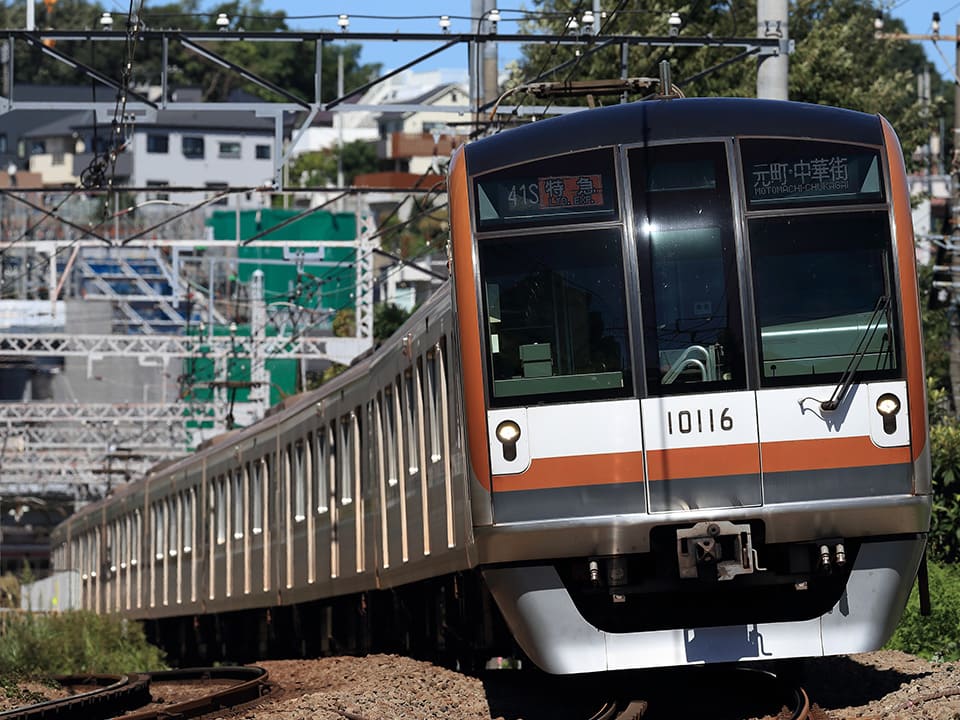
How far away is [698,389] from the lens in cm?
910

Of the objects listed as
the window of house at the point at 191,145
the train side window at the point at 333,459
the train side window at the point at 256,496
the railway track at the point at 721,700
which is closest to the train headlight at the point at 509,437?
the railway track at the point at 721,700

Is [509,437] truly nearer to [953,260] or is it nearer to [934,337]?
[953,260]

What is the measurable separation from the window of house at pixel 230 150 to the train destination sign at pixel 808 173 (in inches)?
2827

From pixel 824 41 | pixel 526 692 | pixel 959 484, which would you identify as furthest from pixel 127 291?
pixel 526 692

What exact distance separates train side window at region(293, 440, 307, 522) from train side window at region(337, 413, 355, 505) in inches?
56.0

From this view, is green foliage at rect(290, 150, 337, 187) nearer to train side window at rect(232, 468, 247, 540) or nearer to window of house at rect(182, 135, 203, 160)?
window of house at rect(182, 135, 203, 160)

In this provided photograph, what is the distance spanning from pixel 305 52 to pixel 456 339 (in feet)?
311

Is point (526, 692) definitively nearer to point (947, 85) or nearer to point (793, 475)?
point (793, 475)

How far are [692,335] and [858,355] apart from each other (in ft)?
2.62

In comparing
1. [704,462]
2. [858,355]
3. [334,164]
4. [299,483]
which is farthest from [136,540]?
[334,164]

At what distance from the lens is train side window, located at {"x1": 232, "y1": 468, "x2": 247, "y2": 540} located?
771 inches

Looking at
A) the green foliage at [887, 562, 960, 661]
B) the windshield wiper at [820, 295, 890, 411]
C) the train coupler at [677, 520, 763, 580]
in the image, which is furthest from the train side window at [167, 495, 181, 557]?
the windshield wiper at [820, 295, 890, 411]

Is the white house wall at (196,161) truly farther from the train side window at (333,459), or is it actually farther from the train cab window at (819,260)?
the train cab window at (819,260)

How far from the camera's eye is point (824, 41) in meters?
33.3
